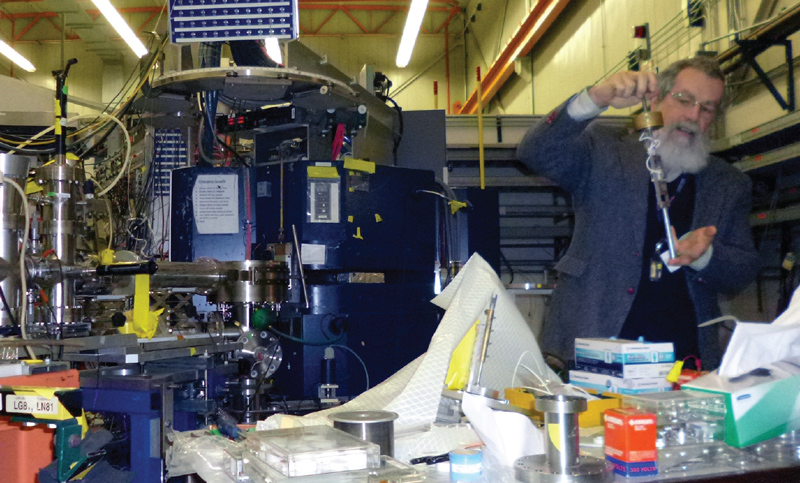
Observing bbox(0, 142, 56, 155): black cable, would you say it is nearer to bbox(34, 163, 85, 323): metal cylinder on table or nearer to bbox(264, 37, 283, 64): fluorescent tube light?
bbox(34, 163, 85, 323): metal cylinder on table

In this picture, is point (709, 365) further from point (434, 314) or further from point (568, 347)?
point (434, 314)

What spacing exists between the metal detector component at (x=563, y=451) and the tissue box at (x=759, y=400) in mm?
218

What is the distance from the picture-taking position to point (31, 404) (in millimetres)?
926

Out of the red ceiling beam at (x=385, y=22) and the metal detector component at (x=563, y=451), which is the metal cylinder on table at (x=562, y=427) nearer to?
the metal detector component at (x=563, y=451)

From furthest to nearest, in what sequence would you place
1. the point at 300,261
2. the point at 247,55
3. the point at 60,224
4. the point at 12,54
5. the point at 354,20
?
the point at 354,20
the point at 12,54
the point at 247,55
the point at 300,261
the point at 60,224

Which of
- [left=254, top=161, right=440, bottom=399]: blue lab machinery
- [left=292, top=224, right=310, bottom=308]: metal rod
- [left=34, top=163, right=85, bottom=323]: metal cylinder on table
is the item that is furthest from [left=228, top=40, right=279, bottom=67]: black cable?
[left=34, top=163, right=85, bottom=323]: metal cylinder on table

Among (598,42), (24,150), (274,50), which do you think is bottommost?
(24,150)

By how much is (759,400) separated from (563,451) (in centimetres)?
32

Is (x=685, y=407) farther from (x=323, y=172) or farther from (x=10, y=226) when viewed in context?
(x=323, y=172)

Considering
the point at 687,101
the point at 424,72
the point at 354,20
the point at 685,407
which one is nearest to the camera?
the point at 685,407

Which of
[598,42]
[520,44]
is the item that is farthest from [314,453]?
[520,44]

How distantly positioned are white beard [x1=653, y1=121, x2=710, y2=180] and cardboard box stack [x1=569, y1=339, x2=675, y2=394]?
2.91 feet

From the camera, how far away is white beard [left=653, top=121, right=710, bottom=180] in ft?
5.99

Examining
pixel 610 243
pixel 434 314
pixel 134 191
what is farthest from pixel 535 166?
pixel 134 191
